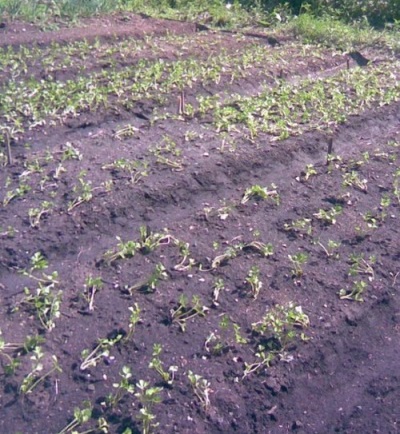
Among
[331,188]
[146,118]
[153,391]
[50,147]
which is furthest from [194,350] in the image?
[146,118]

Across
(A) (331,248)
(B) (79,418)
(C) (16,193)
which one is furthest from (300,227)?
(B) (79,418)

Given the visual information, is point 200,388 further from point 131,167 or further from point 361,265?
point 131,167

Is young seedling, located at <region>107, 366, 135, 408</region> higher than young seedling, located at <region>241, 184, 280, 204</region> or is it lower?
higher

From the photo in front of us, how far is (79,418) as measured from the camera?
140 inches

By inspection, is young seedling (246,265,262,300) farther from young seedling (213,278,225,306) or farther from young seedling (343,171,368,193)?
young seedling (343,171,368,193)

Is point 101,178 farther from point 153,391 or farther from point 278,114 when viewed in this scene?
point 153,391

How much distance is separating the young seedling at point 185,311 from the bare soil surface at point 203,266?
0.04 ft

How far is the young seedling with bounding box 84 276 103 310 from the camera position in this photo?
4.48 m

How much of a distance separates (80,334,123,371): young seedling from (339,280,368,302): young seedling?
1.24 meters

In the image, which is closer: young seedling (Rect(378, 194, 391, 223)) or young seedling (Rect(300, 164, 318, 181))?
young seedling (Rect(378, 194, 391, 223))

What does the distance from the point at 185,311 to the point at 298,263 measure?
2.60ft

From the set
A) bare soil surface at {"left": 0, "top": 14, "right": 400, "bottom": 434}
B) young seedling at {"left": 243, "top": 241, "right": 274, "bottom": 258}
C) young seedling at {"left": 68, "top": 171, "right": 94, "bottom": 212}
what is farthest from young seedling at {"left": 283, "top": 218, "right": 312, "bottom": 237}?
young seedling at {"left": 68, "top": 171, "right": 94, "bottom": 212}

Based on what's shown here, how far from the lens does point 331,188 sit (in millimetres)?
5953

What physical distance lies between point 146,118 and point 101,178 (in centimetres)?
136
